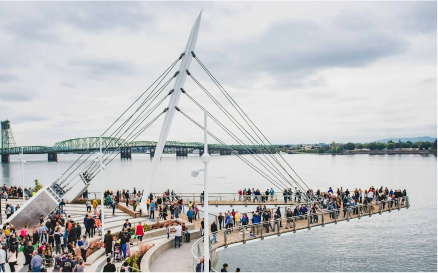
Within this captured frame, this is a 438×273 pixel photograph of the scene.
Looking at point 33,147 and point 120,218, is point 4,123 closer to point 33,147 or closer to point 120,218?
point 33,147

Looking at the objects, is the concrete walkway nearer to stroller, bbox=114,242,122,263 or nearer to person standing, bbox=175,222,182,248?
person standing, bbox=175,222,182,248

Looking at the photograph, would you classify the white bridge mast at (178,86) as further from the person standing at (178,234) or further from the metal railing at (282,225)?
the metal railing at (282,225)

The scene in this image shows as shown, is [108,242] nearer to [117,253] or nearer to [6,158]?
[117,253]

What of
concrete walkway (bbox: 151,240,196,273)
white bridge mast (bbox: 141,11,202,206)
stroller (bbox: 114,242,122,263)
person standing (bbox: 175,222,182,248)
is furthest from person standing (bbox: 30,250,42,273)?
white bridge mast (bbox: 141,11,202,206)

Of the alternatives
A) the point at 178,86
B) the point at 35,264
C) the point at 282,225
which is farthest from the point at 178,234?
the point at 178,86

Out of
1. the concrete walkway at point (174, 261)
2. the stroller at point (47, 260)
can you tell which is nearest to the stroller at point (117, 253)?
the concrete walkway at point (174, 261)

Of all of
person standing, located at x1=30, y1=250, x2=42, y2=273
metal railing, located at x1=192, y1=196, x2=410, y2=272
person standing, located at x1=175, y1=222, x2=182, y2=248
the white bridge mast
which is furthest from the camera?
the white bridge mast

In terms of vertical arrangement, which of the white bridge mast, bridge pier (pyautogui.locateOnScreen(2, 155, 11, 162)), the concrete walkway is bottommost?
the concrete walkway

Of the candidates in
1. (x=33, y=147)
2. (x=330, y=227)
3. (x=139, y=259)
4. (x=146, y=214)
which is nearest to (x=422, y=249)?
(x=330, y=227)

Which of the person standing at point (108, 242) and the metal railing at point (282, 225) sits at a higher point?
the person standing at point (108, 242)

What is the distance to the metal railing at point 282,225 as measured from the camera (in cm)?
1977

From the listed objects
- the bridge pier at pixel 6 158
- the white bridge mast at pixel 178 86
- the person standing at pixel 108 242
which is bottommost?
the person standing at pixel 108 242

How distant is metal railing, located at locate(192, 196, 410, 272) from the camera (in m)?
19.8

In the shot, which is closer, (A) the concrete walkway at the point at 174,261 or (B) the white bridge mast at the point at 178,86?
(A) the concrete walkway at the point at 174,261
